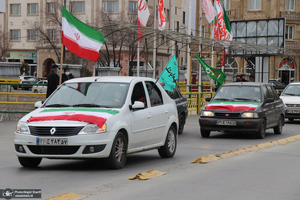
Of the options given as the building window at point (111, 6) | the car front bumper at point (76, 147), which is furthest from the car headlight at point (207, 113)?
the building window at point (111, 6)

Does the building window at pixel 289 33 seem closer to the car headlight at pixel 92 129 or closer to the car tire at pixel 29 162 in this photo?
the car tire at pixel 29 162

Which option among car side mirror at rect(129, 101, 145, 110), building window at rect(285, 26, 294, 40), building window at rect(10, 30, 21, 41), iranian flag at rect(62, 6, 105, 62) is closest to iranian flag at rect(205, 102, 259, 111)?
iranian flag at rect(62, 6, 105, 62)

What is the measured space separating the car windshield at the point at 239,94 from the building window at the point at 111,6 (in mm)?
51666

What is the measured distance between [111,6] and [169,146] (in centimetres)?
5845

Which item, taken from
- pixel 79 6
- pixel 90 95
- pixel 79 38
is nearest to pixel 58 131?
pixel 90 95

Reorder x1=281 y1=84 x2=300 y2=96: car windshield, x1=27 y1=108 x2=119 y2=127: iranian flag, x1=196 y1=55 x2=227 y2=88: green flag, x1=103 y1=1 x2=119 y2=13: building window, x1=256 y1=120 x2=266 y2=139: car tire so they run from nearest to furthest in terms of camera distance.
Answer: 1. x1=27 y1=108 x2=119 y2=127: iranian flag
2. x1=256 y1=120 x2=266 y2=139: car tire
3. x1=281 y1=84 x2=300 y2=96: car windshield
4. x1=196 y1=55 x2=227 y2=88: green flag
5. x1=103 y1=1 x2=119 y2=13: building window

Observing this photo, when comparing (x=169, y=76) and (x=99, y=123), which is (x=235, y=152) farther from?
(x=99, y=123)

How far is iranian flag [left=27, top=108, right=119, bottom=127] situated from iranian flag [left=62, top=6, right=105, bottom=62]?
25.6 ft

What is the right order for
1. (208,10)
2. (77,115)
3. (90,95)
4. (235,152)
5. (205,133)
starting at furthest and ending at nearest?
(208,10), (205,133), (235,152), (90,95), (77,115)

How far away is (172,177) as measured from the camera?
9.30 metres

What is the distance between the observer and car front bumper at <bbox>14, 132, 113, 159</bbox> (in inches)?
378

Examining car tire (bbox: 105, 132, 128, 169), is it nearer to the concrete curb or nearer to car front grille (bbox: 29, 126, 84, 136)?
car front grille (bbox: 29, 126, 84, 136)

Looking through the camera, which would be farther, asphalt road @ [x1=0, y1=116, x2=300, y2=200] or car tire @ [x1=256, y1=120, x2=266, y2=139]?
car tire @ [x1=256, y1=120, x2=266, y2=139]

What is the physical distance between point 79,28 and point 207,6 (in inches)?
737
